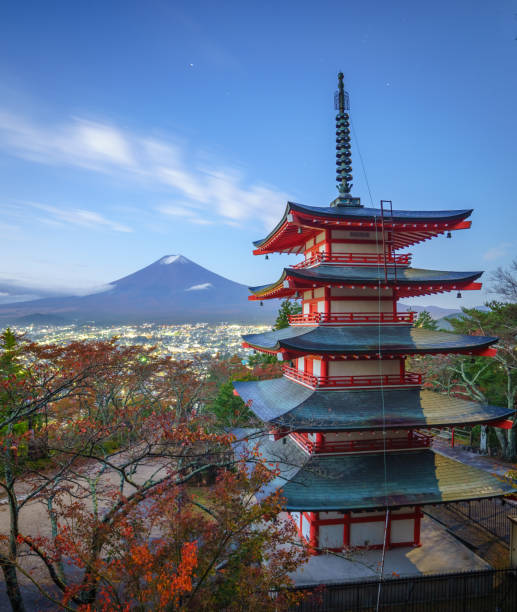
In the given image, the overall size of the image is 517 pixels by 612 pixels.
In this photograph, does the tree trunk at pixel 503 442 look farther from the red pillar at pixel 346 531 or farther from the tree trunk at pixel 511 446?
the red pillar at pixel 346 531

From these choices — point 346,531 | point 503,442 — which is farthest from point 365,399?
point 503,442

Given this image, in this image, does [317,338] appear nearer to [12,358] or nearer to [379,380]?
[379,380]

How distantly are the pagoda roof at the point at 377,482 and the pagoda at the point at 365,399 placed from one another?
0.11 ft

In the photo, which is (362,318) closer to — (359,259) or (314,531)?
(359,259)

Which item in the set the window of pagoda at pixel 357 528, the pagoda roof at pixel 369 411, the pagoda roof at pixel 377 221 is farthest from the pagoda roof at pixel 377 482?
the pagoda roof at pixel 377 221

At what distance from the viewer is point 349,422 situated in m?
10.7

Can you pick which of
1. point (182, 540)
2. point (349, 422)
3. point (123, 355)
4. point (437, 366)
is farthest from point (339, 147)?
point (437, 366)

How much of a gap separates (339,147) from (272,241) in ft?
15.3

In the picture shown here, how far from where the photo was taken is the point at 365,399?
11.8 meters

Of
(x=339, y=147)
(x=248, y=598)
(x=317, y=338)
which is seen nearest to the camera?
(x=248, y=598)

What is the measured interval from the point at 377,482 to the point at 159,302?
98029 mm

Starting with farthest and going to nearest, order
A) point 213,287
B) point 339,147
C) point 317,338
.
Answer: point 213,287, point 339,147, point 317,338

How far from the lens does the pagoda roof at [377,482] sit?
10156mm

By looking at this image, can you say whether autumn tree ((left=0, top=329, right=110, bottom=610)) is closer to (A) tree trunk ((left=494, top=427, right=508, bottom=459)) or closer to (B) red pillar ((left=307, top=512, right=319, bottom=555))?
(B) red pillar ((left=307, top=512, right=319, bottom=555))
